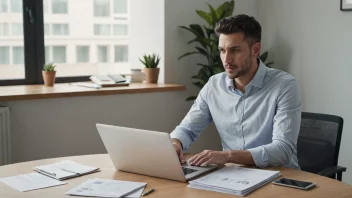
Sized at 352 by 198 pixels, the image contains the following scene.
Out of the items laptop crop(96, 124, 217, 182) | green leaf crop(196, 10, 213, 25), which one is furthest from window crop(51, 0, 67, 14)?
laptop crop(96, 124, 217, 182)

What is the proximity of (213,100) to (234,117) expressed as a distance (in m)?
0.15

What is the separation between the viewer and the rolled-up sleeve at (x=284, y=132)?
2.04 meters

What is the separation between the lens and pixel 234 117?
93.4 inches

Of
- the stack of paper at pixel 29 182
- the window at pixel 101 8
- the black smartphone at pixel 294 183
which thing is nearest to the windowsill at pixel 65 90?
the window at pixel 101 8

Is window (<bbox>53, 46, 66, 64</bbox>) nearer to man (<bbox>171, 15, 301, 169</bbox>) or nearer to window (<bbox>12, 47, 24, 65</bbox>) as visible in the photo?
window (<bbox>12, 47, 24, 65</bbox>)

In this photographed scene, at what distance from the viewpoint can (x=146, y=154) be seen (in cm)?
185

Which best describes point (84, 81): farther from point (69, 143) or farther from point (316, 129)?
point (316, 129)

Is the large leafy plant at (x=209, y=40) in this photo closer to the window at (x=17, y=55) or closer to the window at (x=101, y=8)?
the window at (x=101, y=8)

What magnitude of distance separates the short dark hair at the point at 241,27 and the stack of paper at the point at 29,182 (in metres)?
1.00

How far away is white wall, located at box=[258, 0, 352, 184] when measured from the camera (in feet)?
11.2

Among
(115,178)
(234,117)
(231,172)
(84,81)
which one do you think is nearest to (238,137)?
(234,117)

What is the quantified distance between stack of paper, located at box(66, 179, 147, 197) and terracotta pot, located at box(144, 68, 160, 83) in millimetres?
1973

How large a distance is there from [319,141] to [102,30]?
205 centimetres

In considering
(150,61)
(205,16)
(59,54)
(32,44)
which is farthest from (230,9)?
(32,44)
